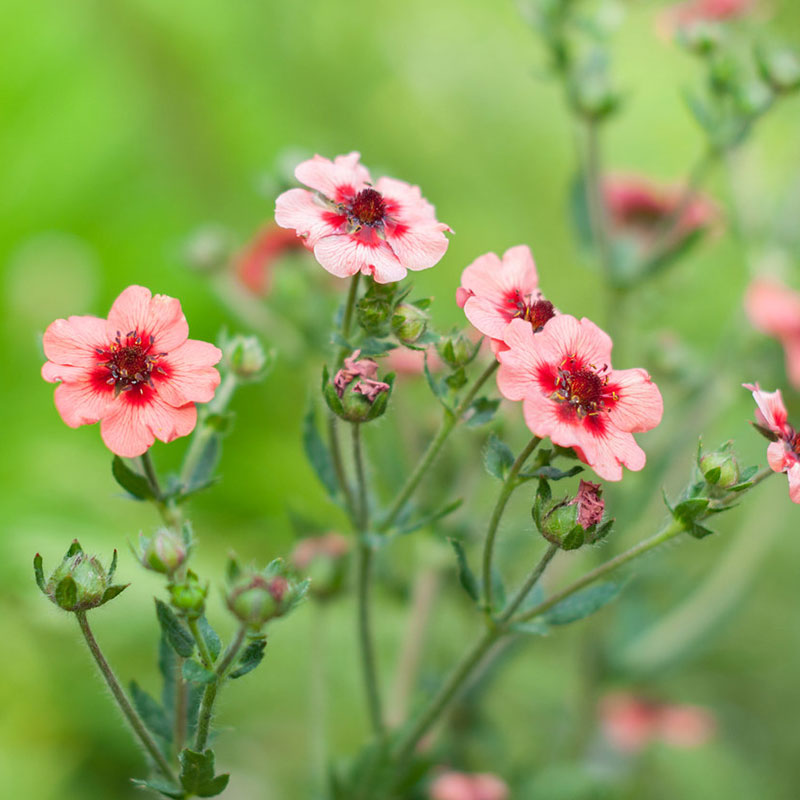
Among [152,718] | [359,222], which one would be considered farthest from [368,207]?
[152,718]

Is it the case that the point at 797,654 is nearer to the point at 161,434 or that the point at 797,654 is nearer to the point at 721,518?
the point at 721,518

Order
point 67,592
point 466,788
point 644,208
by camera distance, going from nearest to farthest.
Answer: point 67,592 < point 466,788 < point 644,208

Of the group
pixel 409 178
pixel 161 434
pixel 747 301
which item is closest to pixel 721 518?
pixel 747 301

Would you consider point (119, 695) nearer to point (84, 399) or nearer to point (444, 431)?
point (84, 399)

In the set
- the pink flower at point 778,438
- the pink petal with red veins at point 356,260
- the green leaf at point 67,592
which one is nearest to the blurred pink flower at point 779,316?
the pink flower at point 778,438

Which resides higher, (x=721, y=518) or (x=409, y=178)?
(x=409, y=178)

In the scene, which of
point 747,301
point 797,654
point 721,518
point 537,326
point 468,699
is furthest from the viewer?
point 721,518
